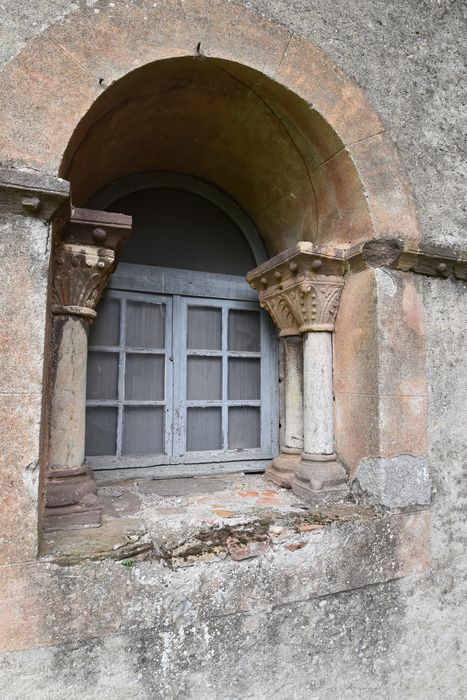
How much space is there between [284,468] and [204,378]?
2.77 ft

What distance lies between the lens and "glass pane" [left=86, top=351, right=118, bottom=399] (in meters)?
2.91

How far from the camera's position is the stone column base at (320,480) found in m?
2.46

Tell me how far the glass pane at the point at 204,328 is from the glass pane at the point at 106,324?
20.1 inches

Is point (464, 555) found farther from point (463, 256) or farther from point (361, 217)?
point (361, 217)

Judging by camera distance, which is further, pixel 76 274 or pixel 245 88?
pixel 245 88

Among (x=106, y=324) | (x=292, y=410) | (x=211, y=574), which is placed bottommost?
(x=211, y=574)

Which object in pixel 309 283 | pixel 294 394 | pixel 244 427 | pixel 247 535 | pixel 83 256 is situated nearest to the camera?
pixel 247 535

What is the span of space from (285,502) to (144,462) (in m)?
0.99

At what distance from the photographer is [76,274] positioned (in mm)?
2199

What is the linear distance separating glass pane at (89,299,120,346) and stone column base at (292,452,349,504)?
1.47 m

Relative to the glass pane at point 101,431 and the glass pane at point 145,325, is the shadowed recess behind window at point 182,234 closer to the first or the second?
the glass pane at point 145,325

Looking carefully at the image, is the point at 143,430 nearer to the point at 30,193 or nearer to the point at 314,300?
the point at 314,300

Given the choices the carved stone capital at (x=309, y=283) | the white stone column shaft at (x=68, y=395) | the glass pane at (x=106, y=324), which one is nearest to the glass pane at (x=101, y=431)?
the glass pane at (x=106, y=324)

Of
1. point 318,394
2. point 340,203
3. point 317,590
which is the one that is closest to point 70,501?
point 317,590
